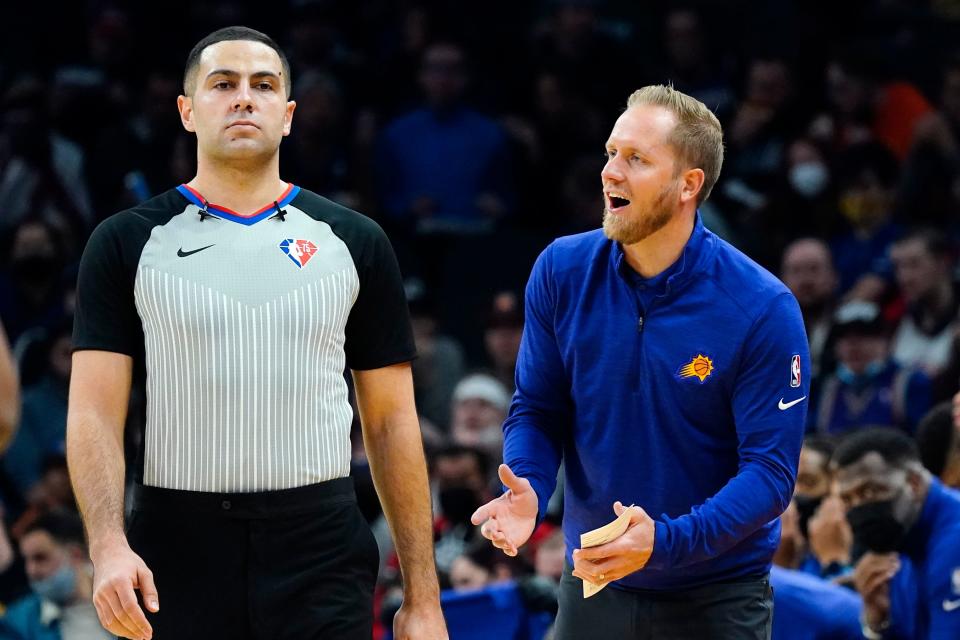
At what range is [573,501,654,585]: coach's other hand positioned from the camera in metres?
3.88

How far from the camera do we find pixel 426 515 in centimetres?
439

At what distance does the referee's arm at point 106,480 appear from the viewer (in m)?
3.87

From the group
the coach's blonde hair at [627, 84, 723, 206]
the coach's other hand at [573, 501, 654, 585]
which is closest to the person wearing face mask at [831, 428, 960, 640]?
the coach's blonde hair at [627, 84, 723, 206]

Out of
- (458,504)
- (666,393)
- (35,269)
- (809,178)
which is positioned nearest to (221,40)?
(666,393)

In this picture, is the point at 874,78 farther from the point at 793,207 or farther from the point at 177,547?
the point at 177,547

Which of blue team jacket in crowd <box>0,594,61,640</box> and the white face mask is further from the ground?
the white face mask

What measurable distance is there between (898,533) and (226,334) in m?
2.80

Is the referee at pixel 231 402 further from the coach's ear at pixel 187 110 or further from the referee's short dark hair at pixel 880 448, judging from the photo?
the referee's short dark hair at pixel 880 448

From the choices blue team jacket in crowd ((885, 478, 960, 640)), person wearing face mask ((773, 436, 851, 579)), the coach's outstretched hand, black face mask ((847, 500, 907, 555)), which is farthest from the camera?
person wearing face mask ((773, 436, 851, 579))

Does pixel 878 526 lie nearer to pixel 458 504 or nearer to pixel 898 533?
pixel 898 533

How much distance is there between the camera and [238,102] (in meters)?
4.26

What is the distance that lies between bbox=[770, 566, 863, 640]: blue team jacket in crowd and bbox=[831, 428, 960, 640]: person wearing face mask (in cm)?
15

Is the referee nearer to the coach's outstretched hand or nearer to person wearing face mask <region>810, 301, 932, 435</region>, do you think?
the coach's outstretched hand

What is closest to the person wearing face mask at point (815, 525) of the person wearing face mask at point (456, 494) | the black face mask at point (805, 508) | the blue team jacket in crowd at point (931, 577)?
the black face mask at point (805, 508)
